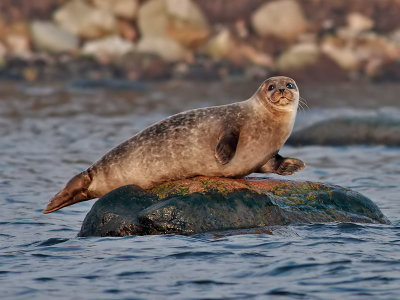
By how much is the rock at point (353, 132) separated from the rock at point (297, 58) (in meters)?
16.9

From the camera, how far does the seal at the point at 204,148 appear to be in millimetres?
8492

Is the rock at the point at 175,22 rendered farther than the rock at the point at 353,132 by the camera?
Yes

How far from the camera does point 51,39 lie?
3378cm

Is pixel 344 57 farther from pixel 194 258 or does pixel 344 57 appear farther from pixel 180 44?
pixel 194 258

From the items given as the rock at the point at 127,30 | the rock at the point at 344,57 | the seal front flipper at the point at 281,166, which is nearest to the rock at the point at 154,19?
the rock at the point at 127,30

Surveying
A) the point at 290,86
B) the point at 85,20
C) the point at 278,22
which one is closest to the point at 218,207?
the point at 290,86

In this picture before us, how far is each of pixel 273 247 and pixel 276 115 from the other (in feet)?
6.22

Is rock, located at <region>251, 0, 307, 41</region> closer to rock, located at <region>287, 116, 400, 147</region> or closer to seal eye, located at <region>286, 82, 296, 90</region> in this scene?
rock, located at <region>287, 116, 400, 147</region>

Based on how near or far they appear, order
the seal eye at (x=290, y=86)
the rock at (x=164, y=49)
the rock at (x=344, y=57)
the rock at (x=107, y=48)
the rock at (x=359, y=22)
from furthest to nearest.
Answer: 1. the rock at (x=359, y=22)
2. the rock at (x=344, y=57)
3. the rock at (x=164, y=49)
4. the rock at (x=107, y=48)
5. the seal eye at (x=290, y=86)

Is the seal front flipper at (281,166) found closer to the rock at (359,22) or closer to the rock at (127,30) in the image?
the rock at (127,30)

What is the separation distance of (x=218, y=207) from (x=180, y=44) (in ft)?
89.7

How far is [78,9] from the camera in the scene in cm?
3594

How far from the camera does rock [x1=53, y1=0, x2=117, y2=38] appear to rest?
3516 centimetres

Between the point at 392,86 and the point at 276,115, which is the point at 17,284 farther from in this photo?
the point at 392,86
